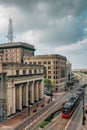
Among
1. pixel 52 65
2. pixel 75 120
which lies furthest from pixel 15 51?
pixel 75 120

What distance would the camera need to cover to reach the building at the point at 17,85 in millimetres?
56938

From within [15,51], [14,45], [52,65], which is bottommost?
[52,65]

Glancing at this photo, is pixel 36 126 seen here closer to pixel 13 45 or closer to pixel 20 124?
pixel 20 124

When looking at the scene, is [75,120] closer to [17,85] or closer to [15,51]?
[17,85]

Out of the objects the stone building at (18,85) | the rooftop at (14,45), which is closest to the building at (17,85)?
the stone building at (18,85)

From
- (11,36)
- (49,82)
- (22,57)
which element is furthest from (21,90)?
(11,36)

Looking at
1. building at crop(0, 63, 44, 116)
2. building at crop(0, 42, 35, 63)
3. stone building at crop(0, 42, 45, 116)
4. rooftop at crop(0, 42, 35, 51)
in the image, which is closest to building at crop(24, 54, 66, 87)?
building at crop(0, 42, 35, 63)

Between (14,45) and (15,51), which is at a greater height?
(14,45)

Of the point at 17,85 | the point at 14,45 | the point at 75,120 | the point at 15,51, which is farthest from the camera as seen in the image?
the point at 15,51

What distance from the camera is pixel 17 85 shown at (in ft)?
210

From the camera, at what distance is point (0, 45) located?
140 m

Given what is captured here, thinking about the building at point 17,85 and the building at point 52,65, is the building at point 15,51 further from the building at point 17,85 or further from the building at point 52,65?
the building at point 17,85

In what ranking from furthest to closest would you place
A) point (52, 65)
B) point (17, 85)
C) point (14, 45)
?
point (14, 45), point (52, 65), point (17, 85)

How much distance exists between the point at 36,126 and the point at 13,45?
94939 millimetres
